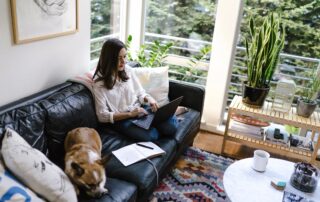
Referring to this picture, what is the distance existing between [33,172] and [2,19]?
1004mm

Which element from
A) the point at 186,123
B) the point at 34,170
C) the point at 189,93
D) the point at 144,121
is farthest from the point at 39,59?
the point at 189,93

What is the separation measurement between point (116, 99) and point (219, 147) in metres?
1.35

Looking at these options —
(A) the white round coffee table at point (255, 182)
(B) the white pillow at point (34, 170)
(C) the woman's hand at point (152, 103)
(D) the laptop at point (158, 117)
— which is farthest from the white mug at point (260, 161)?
(B) the white pillow at point (34, 170)

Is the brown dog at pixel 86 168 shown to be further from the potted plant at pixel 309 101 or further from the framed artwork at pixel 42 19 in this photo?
the potted plant at pixel 309 101

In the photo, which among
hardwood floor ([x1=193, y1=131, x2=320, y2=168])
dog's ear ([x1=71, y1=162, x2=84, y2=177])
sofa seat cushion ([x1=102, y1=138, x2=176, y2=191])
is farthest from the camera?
hardwood floor ([x1=193, y1=131, x2=320, y2=168])

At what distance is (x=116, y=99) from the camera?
2.28m

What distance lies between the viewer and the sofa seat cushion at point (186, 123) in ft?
7.63

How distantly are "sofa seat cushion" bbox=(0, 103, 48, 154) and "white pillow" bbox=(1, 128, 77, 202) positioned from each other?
0.94ft

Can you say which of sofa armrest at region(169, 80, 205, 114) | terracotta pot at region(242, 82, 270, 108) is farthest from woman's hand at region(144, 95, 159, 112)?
terracotta pot at region(242, 82, 270, 108)

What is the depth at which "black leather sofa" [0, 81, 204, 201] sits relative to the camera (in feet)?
5.24

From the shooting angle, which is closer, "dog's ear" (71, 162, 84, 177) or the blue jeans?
"dog's ear" (71, 162, 84, 177)

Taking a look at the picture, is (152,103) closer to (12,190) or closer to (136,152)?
(136,152)

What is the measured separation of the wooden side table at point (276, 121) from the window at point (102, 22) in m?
1.50

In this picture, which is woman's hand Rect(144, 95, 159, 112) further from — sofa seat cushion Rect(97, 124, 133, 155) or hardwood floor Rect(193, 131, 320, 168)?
hardwood floor Rect(193, 131, 320, 168)
